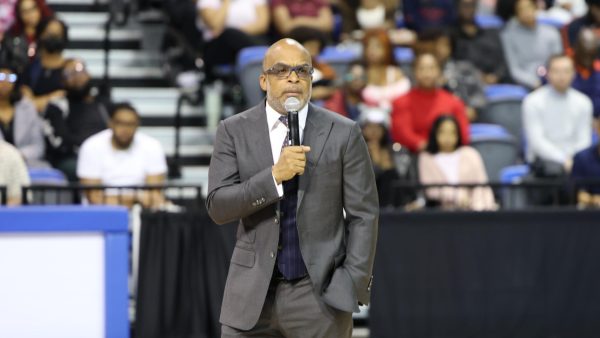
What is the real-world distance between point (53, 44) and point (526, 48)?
17.1 feet

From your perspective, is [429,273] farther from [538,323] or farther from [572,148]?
[572,148]

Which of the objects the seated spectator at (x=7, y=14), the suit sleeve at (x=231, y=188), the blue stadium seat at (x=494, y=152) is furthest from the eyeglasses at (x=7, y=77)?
the suit sleeve at (x=231, y=188)

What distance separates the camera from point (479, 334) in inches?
353

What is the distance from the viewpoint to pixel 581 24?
547 inches

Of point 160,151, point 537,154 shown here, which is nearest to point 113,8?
point 160,151

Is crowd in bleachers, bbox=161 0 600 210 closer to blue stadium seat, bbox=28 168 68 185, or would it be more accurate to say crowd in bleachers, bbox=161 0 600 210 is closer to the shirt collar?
blue stadium seat, bbox=28 168 68 185

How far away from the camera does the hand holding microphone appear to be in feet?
14.1

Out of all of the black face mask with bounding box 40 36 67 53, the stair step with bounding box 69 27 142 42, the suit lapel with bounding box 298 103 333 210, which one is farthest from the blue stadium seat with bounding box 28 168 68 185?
the suit lapel with bounding box 298 103 333 210

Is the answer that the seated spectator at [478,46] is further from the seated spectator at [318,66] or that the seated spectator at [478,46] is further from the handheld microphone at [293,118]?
the handheld microphone at [293,118]

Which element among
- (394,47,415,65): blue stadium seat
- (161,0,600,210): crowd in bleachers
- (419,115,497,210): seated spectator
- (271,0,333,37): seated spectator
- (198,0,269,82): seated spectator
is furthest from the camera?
(394,47,415,65): blue stadium seat

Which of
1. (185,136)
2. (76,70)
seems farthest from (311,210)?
(185,136)

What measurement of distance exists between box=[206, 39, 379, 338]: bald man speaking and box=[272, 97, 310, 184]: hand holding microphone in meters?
0.06

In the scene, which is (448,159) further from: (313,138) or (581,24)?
(313,138)

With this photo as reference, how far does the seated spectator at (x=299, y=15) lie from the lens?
39.8ft
